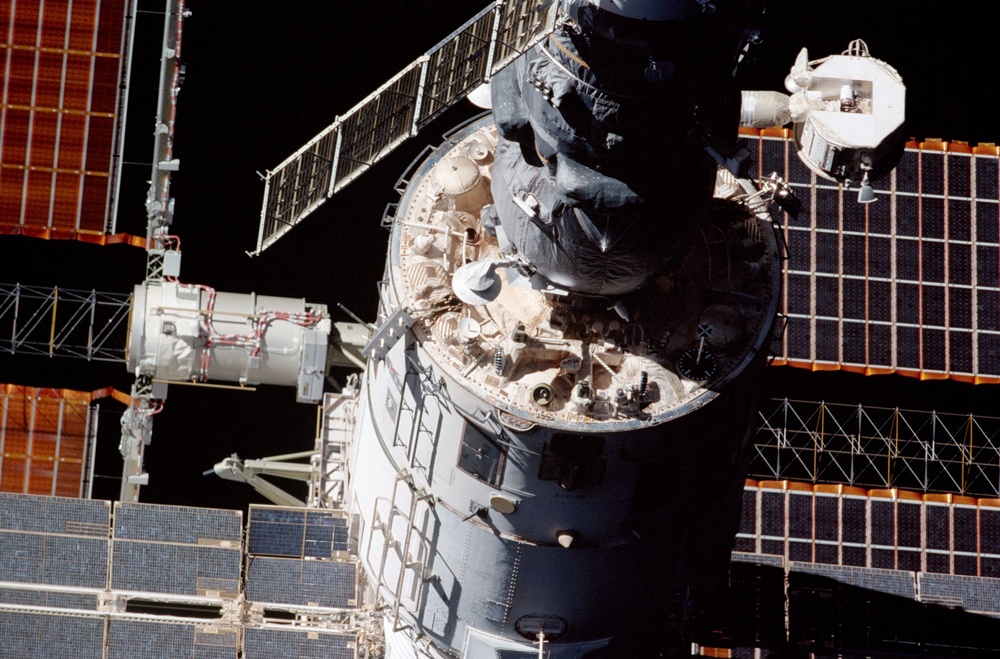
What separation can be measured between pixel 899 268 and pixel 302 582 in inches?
409

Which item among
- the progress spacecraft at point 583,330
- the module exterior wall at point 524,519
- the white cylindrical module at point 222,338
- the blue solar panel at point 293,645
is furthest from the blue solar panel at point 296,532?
the white cylindrical module at point 222,338

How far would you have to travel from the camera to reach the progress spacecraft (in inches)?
607

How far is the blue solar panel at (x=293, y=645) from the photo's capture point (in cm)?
2164

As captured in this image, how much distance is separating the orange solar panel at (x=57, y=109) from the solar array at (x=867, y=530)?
10580 mm

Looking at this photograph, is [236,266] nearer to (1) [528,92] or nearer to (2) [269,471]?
(2) [269,471]

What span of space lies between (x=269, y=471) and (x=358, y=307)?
4.91 meters

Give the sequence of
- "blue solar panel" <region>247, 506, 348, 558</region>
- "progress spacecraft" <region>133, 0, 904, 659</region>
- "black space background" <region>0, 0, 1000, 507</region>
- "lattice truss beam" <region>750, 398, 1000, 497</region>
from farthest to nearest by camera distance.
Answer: "black space background" <region>0, 0, 1000, 507</region>, "lattice truss beam" <region>750, 398, 1000, 497</region>, "blue solar panel" <region>247, 506, 348, 558</region>, "progress spacecraft" <region>133, 0, 904, 659</region>

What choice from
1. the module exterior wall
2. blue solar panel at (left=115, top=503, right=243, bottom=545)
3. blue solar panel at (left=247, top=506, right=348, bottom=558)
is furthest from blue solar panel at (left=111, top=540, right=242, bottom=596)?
the module exterior wall

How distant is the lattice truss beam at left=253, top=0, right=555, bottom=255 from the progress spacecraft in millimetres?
78

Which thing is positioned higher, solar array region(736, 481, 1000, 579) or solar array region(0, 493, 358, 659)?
solar array region(736, 481, 1000, 579)

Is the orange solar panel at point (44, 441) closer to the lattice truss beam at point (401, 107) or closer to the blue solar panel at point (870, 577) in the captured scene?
the lattice truss beam at point (401, 107)

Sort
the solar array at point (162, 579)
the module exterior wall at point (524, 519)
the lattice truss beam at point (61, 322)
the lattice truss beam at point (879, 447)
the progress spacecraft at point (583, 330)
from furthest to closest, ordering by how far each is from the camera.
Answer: the lattice truss beam at point (879, 447) < the lattice truss beam at point (61, 322) < the solar array at point (162, 579) < the module exterior wall at point (524, 519) < the progress spacecraft at point (583, 330)

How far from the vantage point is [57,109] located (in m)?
26.1

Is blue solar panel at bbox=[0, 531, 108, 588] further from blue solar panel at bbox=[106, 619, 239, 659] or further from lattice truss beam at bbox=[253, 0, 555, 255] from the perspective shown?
lattice truss beam at bbox=[253, 0, 555, 255]
